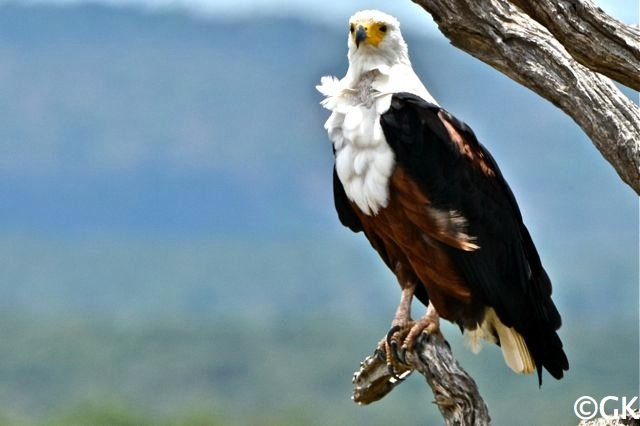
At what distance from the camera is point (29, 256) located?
252 feet

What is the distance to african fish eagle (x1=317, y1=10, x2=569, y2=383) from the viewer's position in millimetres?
6129

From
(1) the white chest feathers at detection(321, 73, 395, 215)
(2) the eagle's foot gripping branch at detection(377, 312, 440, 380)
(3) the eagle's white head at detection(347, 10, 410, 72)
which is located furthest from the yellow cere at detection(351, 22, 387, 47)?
(2) the eagle's foot gripping branch at detection(377, 312, 440, 380)

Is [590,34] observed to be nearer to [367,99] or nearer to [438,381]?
[367,99]

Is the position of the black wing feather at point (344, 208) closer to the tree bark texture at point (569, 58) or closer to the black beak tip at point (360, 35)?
the black beak tip at point (360, 35)

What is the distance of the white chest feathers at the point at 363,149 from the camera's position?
6.11 m

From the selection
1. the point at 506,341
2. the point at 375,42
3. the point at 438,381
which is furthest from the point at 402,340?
the point at 375,42

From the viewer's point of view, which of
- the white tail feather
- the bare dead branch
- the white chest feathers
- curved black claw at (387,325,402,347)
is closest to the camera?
the bare dead branch

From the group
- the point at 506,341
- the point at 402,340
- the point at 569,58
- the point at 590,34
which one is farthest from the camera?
the point at 506,341

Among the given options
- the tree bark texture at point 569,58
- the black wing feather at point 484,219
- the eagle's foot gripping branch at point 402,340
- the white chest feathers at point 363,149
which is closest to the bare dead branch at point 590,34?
the tree bark texture at point 569,58

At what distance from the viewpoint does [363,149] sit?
20.2 feet

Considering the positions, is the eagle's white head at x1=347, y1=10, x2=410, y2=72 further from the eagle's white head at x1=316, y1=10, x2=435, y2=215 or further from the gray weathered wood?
the gray weathered wood

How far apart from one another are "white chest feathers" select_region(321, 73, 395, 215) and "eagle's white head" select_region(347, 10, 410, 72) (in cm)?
12

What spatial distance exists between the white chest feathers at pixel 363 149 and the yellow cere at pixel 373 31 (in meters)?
0.20

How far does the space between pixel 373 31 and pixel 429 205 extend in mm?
825
